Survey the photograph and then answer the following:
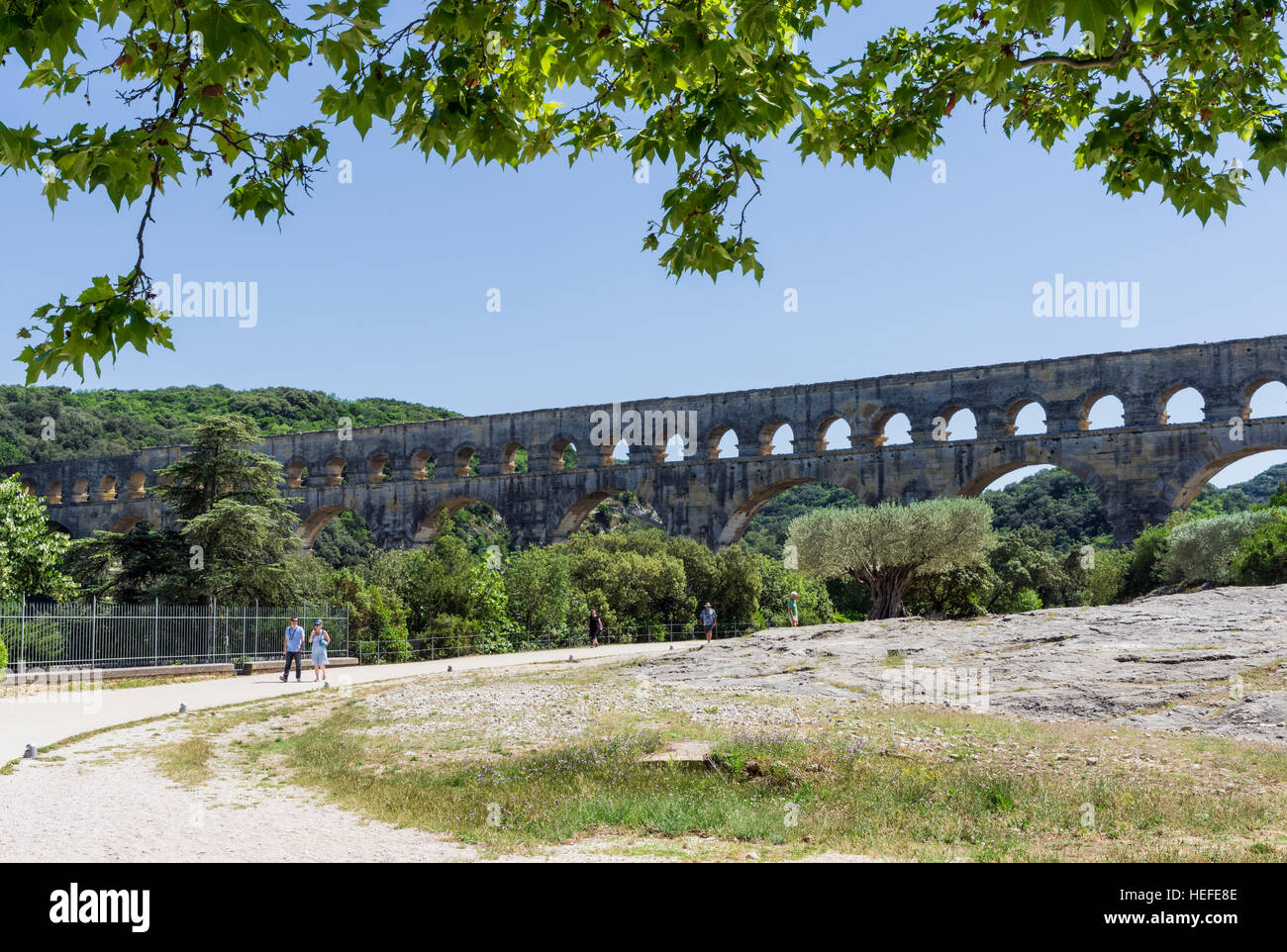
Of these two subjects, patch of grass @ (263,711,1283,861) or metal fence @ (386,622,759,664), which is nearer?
patch of grass @ (263,711,1283,861)

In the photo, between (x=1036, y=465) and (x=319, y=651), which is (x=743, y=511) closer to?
(x=1036, y=465)

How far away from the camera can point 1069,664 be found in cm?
1388

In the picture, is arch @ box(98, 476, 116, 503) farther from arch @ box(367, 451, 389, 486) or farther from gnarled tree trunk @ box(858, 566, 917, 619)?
gnarled tree trunk @ box(858, 566, 917, 619)

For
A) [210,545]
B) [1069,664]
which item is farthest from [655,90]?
[210,545]

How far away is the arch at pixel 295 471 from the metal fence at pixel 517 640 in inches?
758

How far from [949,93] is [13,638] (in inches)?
616

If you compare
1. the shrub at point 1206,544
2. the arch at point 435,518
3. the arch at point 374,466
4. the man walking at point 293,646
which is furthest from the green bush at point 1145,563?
the arch at point 374,466

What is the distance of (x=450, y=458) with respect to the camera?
1585 inches

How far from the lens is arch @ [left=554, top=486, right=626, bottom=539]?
37594mm

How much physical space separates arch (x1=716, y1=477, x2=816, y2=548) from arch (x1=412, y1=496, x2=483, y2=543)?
10037 mm

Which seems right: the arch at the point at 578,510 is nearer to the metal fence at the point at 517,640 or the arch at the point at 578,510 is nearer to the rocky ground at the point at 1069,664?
the metal fence at the point at 517,640

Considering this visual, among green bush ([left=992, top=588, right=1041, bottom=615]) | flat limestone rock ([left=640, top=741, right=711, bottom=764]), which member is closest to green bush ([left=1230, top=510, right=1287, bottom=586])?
green bush ([left=992, top=588, right=1041, bottom=615])

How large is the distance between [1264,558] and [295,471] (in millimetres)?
33819

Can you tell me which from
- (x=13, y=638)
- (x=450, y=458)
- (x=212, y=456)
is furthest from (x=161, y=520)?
(x=13, y=638)
